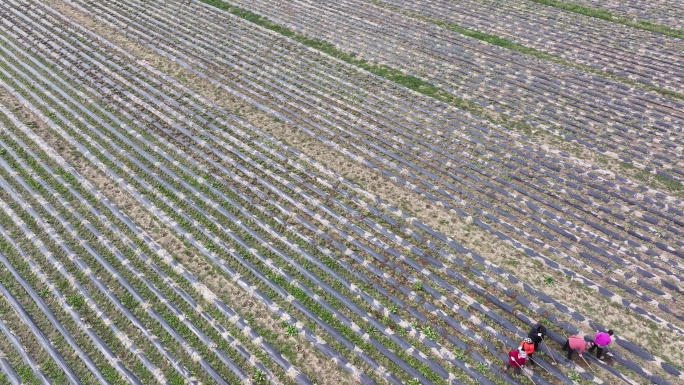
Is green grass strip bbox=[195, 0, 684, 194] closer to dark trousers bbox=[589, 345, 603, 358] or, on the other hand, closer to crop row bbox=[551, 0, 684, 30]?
crop row bbox=[551, 0, 684, 30]

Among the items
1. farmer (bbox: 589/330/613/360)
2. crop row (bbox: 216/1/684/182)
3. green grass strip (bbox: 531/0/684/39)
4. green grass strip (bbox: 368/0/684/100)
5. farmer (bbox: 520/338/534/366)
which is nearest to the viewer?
farmer (bbox: 520/338/534/366)

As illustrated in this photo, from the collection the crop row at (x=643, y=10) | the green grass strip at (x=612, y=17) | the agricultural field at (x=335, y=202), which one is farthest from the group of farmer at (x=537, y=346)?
the crop row at (x=643, y=10)

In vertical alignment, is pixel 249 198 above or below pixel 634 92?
below

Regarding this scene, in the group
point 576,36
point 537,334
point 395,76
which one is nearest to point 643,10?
point 576,36

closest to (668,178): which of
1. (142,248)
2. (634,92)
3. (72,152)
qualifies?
(634,92)

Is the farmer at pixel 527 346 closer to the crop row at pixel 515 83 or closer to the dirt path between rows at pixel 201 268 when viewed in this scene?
the dirt path between rows at pixel 201 268

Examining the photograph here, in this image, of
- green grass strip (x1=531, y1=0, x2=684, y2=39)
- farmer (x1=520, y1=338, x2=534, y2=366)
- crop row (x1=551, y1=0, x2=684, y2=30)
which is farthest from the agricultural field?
crop row (x1=551, y1=0, x2=684, y2=30)

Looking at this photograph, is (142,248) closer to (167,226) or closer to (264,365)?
(167,226)

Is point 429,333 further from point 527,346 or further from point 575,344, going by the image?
point 575,344
